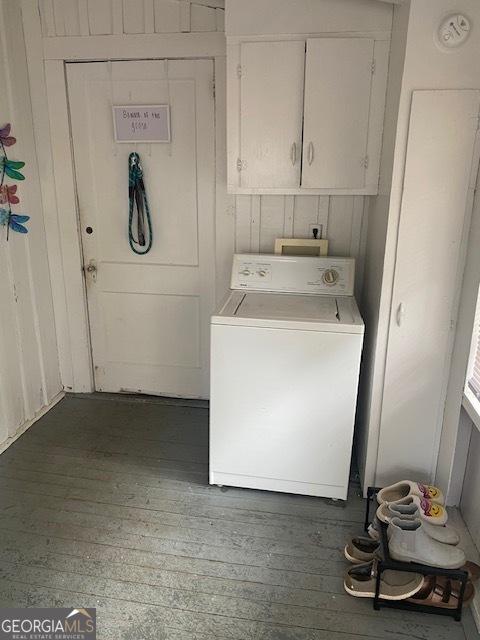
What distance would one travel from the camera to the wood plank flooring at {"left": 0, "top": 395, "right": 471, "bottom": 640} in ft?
5.20

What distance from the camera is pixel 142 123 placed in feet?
8.68

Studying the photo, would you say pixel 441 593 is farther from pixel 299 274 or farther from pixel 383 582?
pixel 299 274

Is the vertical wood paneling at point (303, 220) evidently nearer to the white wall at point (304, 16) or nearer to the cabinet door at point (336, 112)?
the cabinet door at point (336, 112)

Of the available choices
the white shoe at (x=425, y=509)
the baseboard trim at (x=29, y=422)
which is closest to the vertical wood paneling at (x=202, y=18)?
the baseboard trim at (x=29, y=422)

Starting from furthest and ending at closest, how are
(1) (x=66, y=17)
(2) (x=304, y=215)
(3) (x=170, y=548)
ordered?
(2) (x=304, y=215)
(1) (x=66, y=17)
(3) (x=170, y=548)

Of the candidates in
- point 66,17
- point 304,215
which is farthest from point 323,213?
point 66,17

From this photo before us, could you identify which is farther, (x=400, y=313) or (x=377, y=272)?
(x=377, y=272)

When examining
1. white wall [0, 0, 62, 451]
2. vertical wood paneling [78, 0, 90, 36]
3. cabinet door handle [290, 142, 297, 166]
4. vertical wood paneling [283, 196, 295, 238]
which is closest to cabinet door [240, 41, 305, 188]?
cabinet door handle [290, 142, 297, 166]

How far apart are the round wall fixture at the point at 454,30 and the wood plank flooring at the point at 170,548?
1.97 m

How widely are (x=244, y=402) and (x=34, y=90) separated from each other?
85.4 inches

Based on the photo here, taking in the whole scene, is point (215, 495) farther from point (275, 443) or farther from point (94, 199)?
point (94, 199)

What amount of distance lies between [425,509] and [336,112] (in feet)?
5.87

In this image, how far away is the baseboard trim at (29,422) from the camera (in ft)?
8.41

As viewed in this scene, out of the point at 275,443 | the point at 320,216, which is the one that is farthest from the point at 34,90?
the point at 275,443
